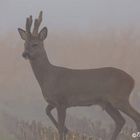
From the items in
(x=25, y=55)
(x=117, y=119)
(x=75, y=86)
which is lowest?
(x=117, y=119)

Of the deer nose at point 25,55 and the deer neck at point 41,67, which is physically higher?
the deer nose at point 25,55

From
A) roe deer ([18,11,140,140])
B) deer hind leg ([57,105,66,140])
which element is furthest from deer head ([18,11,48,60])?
deer hind leg ([57,105,66,140])

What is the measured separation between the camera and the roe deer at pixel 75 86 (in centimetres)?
183

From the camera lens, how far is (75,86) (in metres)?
1.85

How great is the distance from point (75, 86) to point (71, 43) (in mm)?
453

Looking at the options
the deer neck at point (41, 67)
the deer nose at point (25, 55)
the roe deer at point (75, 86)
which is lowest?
the roe deer at point (75, 86)

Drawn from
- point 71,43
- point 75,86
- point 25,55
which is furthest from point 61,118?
point 71,43

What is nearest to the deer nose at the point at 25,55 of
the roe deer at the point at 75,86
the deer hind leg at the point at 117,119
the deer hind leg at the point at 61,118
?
the roe deer at the point at 75,86

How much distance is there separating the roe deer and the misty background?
0.33 m

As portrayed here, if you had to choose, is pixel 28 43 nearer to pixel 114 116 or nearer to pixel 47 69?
pixel 47 69

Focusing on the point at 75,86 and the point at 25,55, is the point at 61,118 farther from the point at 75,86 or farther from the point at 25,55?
the point at 25,55

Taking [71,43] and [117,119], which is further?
[71,43]

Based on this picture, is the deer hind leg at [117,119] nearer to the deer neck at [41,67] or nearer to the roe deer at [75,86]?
the roe deer at [75,86]

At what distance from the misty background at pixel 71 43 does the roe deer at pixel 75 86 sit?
333 millimetres
